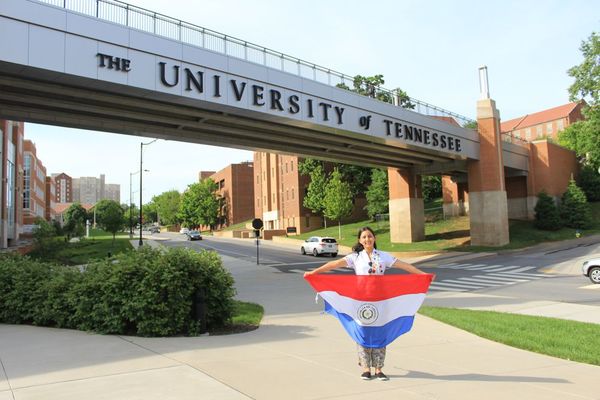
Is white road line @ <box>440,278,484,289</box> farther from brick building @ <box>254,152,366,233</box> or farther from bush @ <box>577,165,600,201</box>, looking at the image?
brick building @ <box>254,152,366,233</box>

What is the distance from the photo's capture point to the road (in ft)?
50.1

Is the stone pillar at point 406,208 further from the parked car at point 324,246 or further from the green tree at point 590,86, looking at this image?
the green tree at point 590,86

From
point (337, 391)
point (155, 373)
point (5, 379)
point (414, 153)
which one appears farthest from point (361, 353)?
point (414, 153)

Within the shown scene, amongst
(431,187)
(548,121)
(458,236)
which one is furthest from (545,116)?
(458,236)

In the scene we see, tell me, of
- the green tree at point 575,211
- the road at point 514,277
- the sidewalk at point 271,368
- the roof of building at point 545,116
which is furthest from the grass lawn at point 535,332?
the roof of building at point 545,116

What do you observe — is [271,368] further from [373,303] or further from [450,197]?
[450,197]

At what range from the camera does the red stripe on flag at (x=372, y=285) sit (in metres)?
5.60

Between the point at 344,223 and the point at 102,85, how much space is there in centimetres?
5033

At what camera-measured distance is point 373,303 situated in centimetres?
558

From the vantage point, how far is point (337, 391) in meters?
5.15

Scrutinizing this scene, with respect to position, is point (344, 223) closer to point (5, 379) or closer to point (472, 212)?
point (472, 212)

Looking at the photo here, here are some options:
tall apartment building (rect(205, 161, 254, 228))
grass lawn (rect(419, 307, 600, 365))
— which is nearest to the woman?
grass lawn (rect(419, 307, 600, 365))

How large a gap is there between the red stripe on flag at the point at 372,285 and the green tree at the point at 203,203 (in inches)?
Answer: 4008

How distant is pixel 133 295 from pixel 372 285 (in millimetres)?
4813
